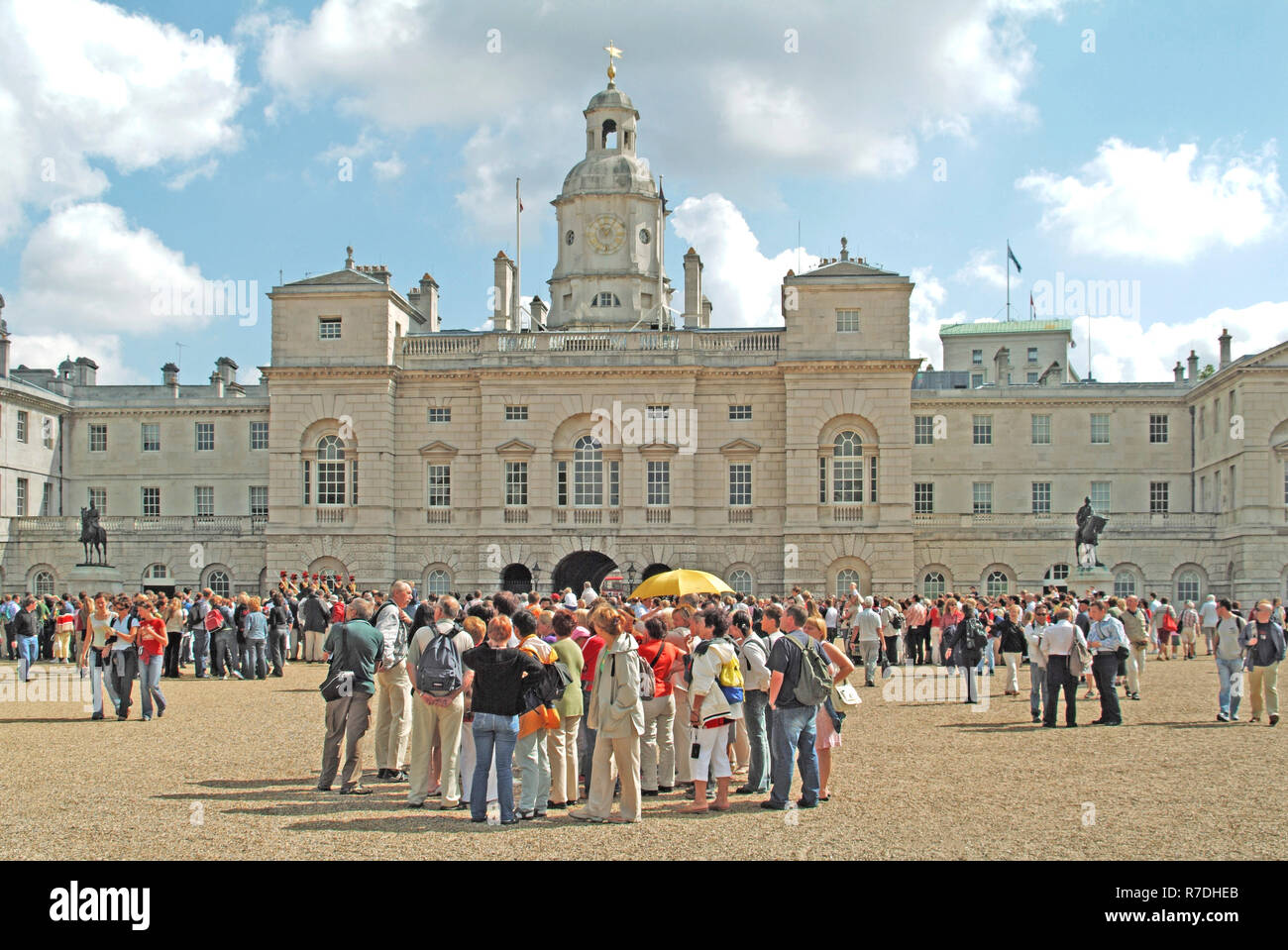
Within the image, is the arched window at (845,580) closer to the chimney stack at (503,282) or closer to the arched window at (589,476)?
the arched window at (589,476)

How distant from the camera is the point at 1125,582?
1991 inches

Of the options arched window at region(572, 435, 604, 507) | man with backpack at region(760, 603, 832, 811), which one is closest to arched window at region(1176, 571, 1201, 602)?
arched window at region(572, 435, 604, 507)

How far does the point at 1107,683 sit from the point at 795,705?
8.25 metres

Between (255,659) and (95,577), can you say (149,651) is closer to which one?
(255,659)

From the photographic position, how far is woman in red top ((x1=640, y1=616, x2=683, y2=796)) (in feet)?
44.5

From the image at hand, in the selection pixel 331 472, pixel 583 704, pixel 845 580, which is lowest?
pixel 583 704

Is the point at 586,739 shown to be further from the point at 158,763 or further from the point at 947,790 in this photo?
the point at 158,763

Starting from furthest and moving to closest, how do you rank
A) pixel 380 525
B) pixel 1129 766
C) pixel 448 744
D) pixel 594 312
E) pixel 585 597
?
1. pixel 594 312
2. pixel 380 525
3. pixel 585 597
4. pixel 1129 766
5. pixel 448 744

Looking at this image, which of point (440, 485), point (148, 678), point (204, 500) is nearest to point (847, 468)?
point (440, 485)

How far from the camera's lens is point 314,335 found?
4853cm

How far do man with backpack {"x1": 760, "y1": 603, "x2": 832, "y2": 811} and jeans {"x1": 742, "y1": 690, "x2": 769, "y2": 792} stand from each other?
2.63ft

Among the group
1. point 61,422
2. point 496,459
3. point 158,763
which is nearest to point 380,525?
point 496,459
